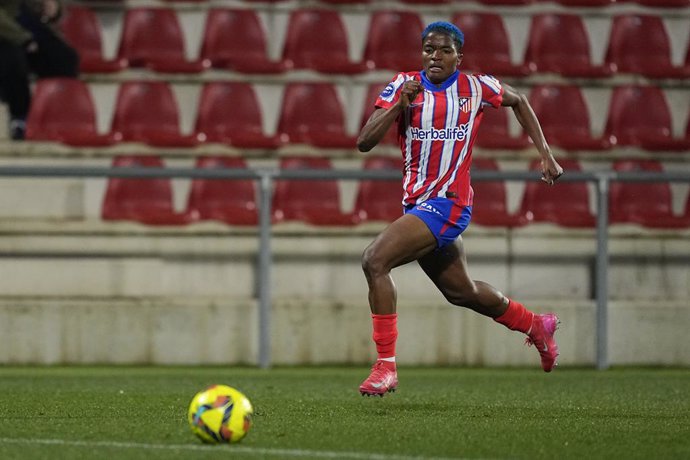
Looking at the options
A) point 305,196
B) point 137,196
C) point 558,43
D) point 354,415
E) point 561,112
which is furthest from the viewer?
point 558,43

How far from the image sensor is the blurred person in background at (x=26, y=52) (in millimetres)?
10953

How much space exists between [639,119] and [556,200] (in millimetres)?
1383

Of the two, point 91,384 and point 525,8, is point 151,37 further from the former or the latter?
point 91,384

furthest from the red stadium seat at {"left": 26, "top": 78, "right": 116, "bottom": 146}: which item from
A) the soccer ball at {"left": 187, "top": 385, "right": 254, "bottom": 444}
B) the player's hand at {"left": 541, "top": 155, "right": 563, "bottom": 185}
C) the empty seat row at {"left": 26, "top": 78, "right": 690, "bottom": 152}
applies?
the soccer ball at {"left": 187, "top": 385, "right": 254, "bottom": 444}

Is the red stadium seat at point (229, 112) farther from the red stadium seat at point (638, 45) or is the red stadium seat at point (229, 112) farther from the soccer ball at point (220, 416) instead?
the soccer ball at point (220, 416)

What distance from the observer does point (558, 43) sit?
477 inches

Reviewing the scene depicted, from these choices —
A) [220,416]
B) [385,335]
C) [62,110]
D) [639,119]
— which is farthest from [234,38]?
[220,416]

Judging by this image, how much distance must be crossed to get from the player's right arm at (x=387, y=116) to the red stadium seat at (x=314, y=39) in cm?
548

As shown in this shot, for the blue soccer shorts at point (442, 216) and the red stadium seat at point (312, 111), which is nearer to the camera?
the blue soccer shorts at point (442, 216)

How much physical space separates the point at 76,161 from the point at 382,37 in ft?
9.79

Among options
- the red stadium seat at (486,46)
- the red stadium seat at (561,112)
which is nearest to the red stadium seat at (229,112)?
the red stadium seat at (486,46)

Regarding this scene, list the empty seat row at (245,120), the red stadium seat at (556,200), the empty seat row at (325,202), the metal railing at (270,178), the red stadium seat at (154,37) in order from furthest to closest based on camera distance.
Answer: the red stadium seat at (154,37)
the empty seat row at (245,120)
the red stadium seat at (556,200)
the empty seat row at (325,202)
the metal railing at (270,178)

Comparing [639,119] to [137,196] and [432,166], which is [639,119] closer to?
[137,196]

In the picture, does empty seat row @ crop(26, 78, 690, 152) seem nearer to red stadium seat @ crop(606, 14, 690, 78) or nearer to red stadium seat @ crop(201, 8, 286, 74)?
red stadium seat @ crop(201, 8, 286, 74)
